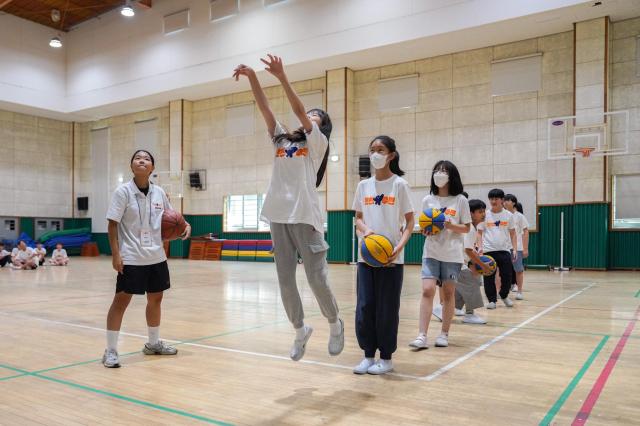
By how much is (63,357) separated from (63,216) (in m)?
22.0

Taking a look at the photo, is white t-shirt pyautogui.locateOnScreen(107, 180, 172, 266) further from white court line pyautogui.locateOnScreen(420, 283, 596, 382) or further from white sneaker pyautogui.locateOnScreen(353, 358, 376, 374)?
white court line pyautogui.locateOnScreen(420, 283, 596, 382)

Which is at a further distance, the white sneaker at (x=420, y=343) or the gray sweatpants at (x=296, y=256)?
the white sneaker at (x=420, y=343)

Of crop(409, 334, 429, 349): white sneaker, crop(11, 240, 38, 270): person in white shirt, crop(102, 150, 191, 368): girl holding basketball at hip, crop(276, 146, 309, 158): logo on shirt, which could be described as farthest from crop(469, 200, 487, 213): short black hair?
crop(11, 240, 38, 270): person in white shirt

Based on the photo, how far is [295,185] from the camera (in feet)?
10.3

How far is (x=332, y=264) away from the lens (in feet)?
54.6

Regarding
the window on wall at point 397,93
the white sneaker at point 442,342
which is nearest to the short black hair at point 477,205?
the white sneaker at point 442,342

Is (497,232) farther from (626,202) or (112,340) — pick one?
(626,202)

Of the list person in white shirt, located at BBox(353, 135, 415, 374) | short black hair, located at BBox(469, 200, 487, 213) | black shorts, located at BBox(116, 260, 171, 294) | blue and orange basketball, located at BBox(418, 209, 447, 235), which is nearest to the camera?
person in white shirt, located at BBox(353, 135, 415, 374)

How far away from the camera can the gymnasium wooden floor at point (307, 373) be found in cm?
265

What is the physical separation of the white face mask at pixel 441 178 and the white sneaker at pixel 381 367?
1609mm

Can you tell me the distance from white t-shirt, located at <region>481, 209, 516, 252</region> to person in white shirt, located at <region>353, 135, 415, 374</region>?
3627mm

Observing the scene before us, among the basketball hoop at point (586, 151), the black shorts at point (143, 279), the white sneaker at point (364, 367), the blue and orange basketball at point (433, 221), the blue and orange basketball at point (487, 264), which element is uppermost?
the basketball hoop at point (586, 151)

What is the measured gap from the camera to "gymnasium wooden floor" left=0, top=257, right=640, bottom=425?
2652mm

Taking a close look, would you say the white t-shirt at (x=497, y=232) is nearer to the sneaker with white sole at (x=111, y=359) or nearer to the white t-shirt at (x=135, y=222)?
the white t-shirt at (x=135, y=222)
